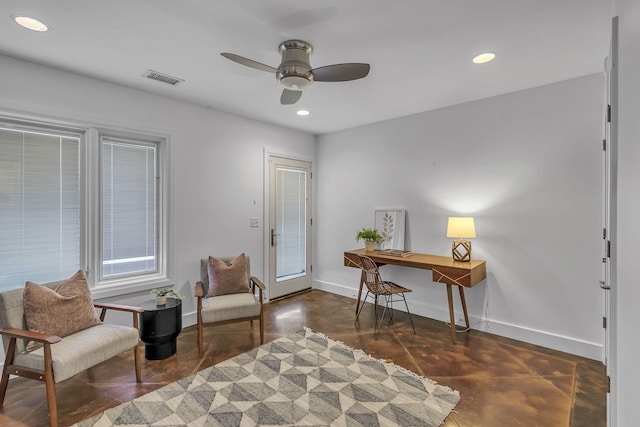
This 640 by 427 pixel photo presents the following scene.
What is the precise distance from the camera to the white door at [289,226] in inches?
181

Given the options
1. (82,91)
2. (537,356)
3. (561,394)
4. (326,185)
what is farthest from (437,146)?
(82,91)

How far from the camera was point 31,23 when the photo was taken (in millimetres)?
2051

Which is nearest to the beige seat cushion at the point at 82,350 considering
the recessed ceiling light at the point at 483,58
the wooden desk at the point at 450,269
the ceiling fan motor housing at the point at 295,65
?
the ceiling fan motor housing at the point at 295,65

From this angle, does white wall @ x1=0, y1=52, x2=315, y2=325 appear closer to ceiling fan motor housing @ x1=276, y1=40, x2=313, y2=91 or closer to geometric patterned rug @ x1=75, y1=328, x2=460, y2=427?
geometric patterned rug @ x1=75, y1=328, x2=460, y2=427

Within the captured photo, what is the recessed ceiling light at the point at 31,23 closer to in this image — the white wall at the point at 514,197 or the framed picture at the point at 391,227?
the white wall at the point at 514,197

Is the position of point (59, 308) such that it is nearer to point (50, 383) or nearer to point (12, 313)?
point (12, 313)

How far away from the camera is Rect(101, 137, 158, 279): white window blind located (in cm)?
316

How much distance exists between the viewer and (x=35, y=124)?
8.86 feet

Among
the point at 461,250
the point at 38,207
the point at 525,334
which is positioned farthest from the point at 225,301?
the point at 525,334

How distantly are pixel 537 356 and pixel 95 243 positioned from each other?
4525 mm

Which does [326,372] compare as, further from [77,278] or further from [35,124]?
[35,124]

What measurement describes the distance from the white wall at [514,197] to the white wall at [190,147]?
1.80 metres

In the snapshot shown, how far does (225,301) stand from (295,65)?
2.37 meters

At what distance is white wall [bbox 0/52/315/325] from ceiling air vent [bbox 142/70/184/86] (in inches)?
17.5
